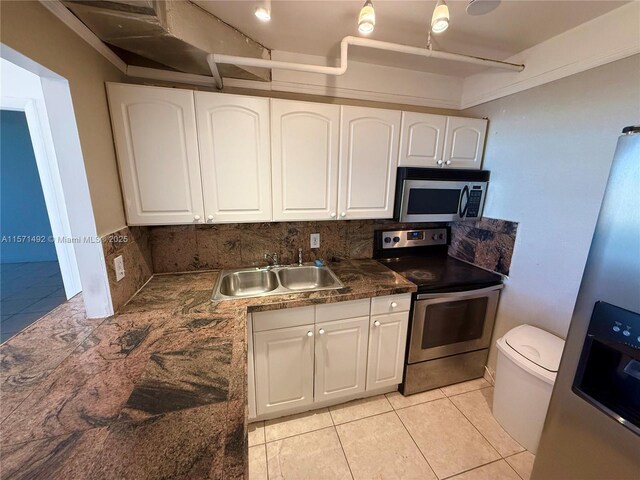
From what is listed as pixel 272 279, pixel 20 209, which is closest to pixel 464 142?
pixel 272 279

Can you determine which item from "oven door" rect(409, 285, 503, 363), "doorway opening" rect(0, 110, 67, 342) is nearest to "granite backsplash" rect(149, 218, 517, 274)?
"oven door" rect(409, 285, 503, 363)

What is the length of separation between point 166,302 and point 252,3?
160cm

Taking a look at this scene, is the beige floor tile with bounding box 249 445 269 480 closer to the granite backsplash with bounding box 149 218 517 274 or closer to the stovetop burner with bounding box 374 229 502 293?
the granite backsplash with bounding box 149 218 517 274

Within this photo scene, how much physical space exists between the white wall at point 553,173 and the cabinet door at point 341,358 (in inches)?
45.1

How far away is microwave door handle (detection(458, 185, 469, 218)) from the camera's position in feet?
6.39

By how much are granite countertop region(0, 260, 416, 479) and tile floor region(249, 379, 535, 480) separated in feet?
2.98

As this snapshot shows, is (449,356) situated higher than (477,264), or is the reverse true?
(477,264)

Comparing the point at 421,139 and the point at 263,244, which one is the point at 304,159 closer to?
the point at 263,244

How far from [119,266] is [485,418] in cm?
249

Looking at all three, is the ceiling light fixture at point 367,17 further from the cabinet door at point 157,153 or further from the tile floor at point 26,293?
the tile floor at point 26,293

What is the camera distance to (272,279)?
1867 millimetres

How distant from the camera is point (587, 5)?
120 cm

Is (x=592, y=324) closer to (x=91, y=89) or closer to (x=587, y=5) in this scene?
(x=587, y=5)

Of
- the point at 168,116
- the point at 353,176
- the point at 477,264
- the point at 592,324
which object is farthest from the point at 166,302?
the point at 477,264
